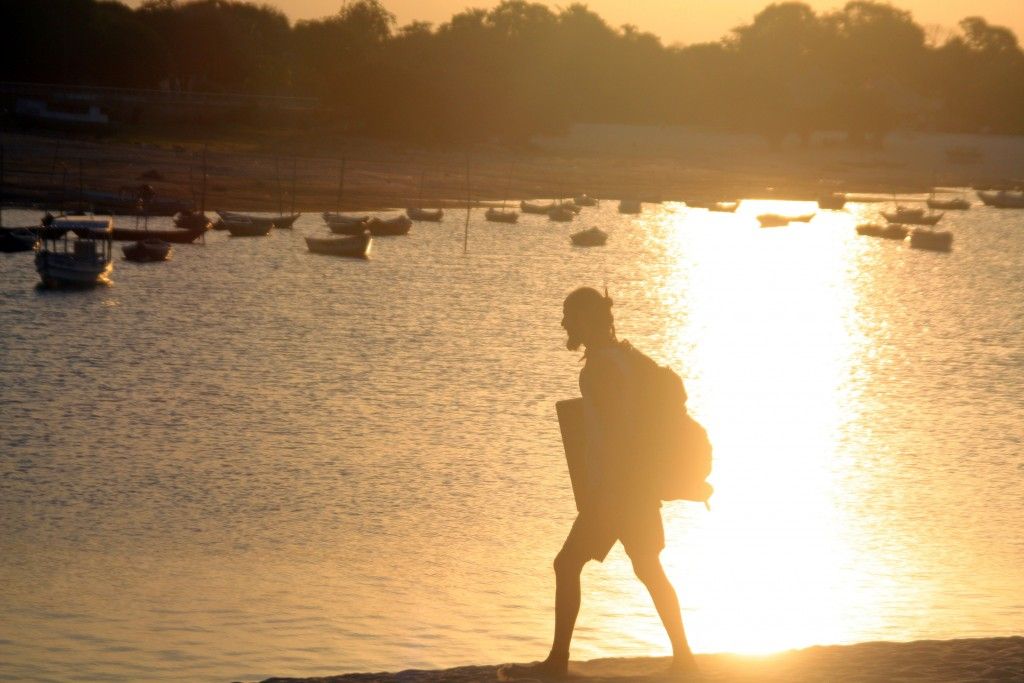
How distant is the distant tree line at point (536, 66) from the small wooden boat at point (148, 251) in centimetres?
4822

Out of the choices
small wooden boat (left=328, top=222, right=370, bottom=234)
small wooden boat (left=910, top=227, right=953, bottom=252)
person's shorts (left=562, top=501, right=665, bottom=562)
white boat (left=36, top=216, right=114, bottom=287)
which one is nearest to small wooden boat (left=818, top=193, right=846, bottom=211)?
small wooden boat (left=910, top=227, right=953, bottom=252)

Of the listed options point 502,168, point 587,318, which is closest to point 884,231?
point 502,168

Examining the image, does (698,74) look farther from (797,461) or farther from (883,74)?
(797,461)

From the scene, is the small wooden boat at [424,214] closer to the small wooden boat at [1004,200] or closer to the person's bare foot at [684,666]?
the small wooden boat at [1004,200]

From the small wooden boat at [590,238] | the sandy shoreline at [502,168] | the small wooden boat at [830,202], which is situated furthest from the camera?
the small wooden boat at [830,202]

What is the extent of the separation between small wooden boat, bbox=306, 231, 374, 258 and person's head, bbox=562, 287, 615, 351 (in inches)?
2137

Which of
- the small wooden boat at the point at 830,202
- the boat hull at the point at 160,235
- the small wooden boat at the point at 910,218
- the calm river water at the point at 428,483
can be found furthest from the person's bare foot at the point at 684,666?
the small wooden boat at the point at 830,202

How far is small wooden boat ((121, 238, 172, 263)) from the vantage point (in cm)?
5588

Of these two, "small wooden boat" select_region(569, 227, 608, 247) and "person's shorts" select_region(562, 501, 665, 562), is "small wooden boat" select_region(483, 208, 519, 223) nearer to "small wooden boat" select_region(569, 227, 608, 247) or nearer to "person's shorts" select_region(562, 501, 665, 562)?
"small wooden boat" select_region(569, 227, 608, 247)

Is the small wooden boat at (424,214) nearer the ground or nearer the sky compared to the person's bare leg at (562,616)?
nearer the ground

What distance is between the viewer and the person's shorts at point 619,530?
793cm

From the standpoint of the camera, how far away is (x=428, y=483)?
2033 centimetres

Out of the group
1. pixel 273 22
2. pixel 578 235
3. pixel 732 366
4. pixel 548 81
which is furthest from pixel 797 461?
pixel 273 22

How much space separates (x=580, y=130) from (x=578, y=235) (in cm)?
6646
